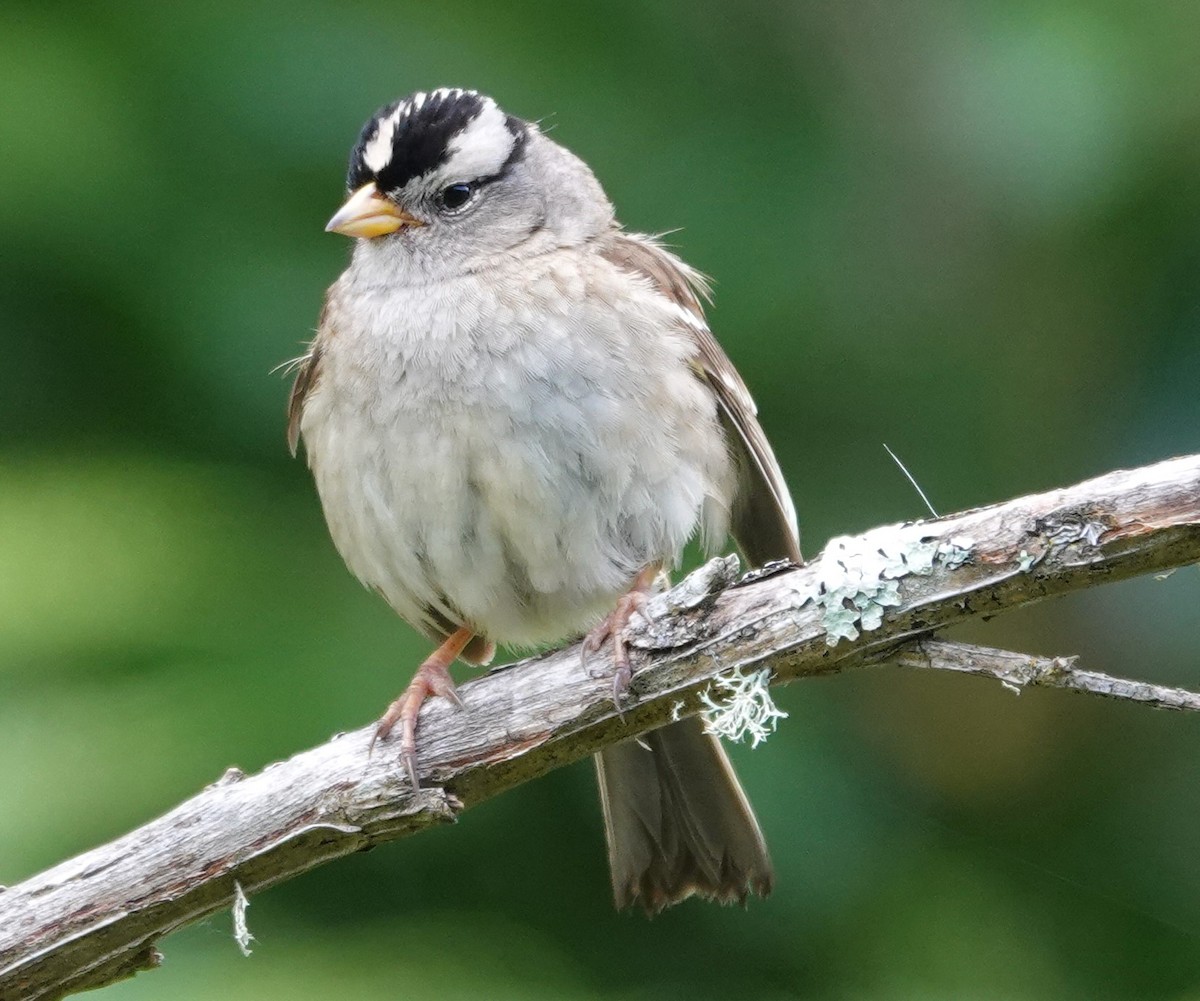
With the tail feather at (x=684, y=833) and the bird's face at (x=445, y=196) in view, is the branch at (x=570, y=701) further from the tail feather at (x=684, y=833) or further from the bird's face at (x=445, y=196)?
the bird's face at (x=445, y=196)

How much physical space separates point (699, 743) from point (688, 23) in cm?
188

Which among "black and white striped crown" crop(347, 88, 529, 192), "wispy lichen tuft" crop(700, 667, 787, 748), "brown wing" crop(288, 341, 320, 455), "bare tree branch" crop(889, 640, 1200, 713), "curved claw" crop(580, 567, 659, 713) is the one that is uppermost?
"black and white striped crown" crop(347, 88, 529, 192)

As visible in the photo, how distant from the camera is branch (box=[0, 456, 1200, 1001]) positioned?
6.84ft

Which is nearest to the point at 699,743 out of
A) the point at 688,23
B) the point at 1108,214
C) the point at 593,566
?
the point at 593,566

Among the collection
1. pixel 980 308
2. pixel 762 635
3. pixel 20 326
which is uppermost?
pixel 20 326

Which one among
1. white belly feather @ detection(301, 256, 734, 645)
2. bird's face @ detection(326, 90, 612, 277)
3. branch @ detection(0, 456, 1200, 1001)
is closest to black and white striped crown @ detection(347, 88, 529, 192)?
bird's face @ detection(326, 90, 612, 277)

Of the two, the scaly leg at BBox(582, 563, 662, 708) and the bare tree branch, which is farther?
the scaly leg at BBox(582, 563, 662, 708)

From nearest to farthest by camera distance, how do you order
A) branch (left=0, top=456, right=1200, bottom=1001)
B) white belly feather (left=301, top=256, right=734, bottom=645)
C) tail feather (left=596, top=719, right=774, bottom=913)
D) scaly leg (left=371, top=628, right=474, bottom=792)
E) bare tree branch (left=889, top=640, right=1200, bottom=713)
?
bare tree branch (left=889, top=640, right=1200, bottom=713) → branch (left=0, top=456, right=1200, bottom=1001) → scaly leg (left=371, top=628, right=474, bottom=792) → white belly feather (left=301, top=256, right=734, bottom=645) → tail feather (left=596, top=719, right=774, bottom=913)

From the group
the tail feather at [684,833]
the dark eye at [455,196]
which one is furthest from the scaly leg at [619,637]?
the dark eye at [455,196]

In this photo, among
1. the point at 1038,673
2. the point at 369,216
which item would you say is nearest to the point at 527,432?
the point at 369,216

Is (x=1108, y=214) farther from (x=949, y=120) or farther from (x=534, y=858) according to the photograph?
(x=534, y=858)

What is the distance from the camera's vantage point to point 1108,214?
3730mm

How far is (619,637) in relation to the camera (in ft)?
7.91

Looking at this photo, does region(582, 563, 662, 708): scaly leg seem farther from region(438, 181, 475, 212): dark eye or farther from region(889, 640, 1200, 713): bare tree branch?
region(438, 181, 475, 212): dark eye
